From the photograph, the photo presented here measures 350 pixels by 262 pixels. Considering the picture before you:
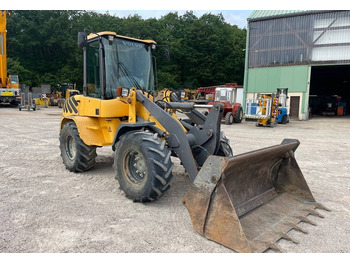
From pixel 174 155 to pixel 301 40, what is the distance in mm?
21504

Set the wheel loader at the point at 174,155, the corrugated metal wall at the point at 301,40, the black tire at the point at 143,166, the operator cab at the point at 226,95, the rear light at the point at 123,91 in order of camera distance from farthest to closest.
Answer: the corrugated metal wall at the point at 301,40 → the operator cab at the point at 226,95 → the rear light at the point at 123,91 → the black tire at the point at 143,166 → the wheel loader at the point at 174,155

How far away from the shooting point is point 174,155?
4711 millimetres

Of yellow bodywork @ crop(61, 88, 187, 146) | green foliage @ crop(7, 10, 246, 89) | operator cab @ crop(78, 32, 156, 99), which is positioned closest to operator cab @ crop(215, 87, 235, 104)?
operator cab @ crop(78, 32, 156, 99)

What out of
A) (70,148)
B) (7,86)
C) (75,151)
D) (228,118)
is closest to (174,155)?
(75,151)

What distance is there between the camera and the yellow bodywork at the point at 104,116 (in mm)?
4855

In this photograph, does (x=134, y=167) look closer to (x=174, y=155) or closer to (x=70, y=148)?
(x=174, y=155)

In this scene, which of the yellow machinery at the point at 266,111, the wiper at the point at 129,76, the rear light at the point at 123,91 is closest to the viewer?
the rear light at the point at 123,91

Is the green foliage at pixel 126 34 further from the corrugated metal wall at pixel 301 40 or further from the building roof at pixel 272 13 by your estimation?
the corrugated metal wall at pixel 301 40

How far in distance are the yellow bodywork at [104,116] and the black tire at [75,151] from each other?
0.19 m

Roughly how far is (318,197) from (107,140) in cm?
382

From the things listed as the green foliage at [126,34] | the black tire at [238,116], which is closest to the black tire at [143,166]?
the black tire at [238,116]

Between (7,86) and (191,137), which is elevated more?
(7,86)
